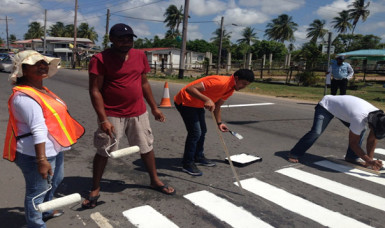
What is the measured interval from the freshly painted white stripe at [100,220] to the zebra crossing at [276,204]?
0.65 feet

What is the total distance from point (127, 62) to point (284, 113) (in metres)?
7.52

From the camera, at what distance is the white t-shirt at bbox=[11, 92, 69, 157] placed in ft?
7.08

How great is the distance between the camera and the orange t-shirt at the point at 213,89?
4.00 metres

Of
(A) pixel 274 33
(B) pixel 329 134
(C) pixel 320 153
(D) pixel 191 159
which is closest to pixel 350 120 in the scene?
(C) pixel 320 153

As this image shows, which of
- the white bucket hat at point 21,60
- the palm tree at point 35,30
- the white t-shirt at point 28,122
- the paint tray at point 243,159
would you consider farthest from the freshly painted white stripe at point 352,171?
the palm tree at point 35,30

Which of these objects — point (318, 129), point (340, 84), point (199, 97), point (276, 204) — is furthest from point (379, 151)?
point (340, 84)

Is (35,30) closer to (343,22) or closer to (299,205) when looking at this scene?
(343,22)

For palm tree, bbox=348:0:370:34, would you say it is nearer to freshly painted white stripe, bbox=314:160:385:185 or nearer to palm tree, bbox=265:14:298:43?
palm tree, bbox=265:14:298:43

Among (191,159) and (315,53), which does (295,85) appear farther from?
(191,159)

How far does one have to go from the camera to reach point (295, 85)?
70.7ft

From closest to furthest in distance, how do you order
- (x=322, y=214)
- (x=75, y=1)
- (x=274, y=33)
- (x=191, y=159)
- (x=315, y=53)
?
(x=322, y=214) → (x=191, y=159) → (x=315, y=53) → (x=75, y=1) → (x=274, y=33)

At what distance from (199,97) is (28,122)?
2.11m

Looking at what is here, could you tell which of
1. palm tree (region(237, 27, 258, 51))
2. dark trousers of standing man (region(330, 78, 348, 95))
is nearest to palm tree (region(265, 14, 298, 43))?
palm tree (region(237, 27, 258, 51))

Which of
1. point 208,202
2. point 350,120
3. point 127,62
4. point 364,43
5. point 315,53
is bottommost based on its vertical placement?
point 208,202
